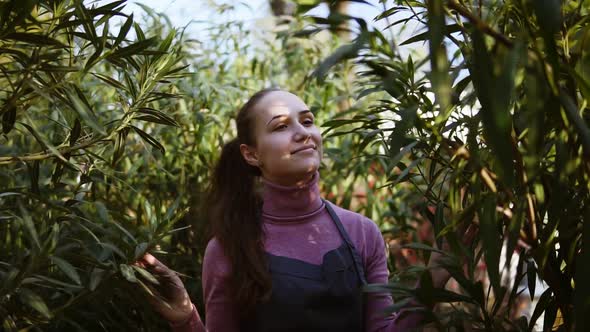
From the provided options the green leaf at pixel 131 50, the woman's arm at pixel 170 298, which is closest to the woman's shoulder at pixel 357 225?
the woman's arm at pixel 170 298

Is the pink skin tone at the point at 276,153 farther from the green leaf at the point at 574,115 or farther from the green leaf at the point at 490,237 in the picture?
the green leaf at the point at 574,115

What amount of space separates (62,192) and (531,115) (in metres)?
1.69

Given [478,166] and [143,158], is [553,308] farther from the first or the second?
[143,158]

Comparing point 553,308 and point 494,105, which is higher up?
point 494,105

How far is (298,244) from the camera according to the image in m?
1.88

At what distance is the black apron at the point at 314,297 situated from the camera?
1777 mm

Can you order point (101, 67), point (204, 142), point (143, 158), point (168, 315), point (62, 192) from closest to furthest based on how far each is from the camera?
point (168, 315), point (62, 192), point (143, 158), point (204, 142), point (101, 67)

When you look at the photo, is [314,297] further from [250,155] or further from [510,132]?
[510,132]

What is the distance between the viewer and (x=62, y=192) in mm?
2357

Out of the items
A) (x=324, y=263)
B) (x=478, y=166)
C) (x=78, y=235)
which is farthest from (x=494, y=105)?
(x=78, y=235)

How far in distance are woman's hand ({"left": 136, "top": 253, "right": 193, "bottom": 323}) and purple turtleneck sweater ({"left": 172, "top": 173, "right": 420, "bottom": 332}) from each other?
0.12ft

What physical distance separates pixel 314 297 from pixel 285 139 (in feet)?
1.10

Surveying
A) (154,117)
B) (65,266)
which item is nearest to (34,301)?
(65,266)

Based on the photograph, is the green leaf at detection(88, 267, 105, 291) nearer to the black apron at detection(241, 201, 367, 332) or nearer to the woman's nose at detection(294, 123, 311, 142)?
the black apron at detection(241, 201, 367, 332)
